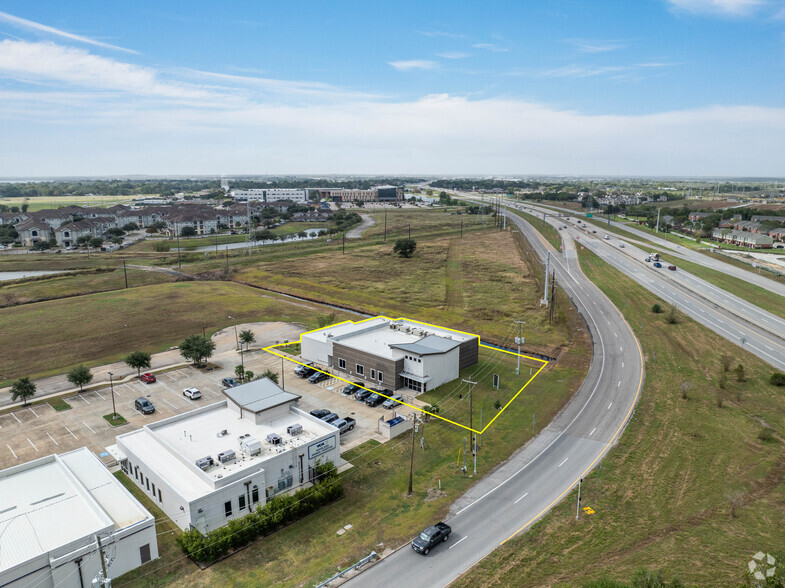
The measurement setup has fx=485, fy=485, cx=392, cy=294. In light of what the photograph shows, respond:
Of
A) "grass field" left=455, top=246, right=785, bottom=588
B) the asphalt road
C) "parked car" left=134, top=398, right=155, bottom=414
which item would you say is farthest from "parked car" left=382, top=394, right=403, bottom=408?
"parked car" left=134, top=398, right=155, bottom=414

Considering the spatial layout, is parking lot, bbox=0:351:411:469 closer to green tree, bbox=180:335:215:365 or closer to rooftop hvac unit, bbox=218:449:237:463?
green tree, bbox=180:335:215:365

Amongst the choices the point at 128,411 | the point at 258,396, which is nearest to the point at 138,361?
the point at 128,411

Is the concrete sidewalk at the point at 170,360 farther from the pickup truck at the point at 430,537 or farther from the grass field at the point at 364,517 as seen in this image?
the pickup truck at the point at 430,537

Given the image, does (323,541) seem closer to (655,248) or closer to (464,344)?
(464,344)

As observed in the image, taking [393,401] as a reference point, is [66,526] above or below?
above

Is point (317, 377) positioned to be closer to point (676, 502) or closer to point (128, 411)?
point (128, 411)

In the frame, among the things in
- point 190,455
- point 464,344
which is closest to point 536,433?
point 464,344
